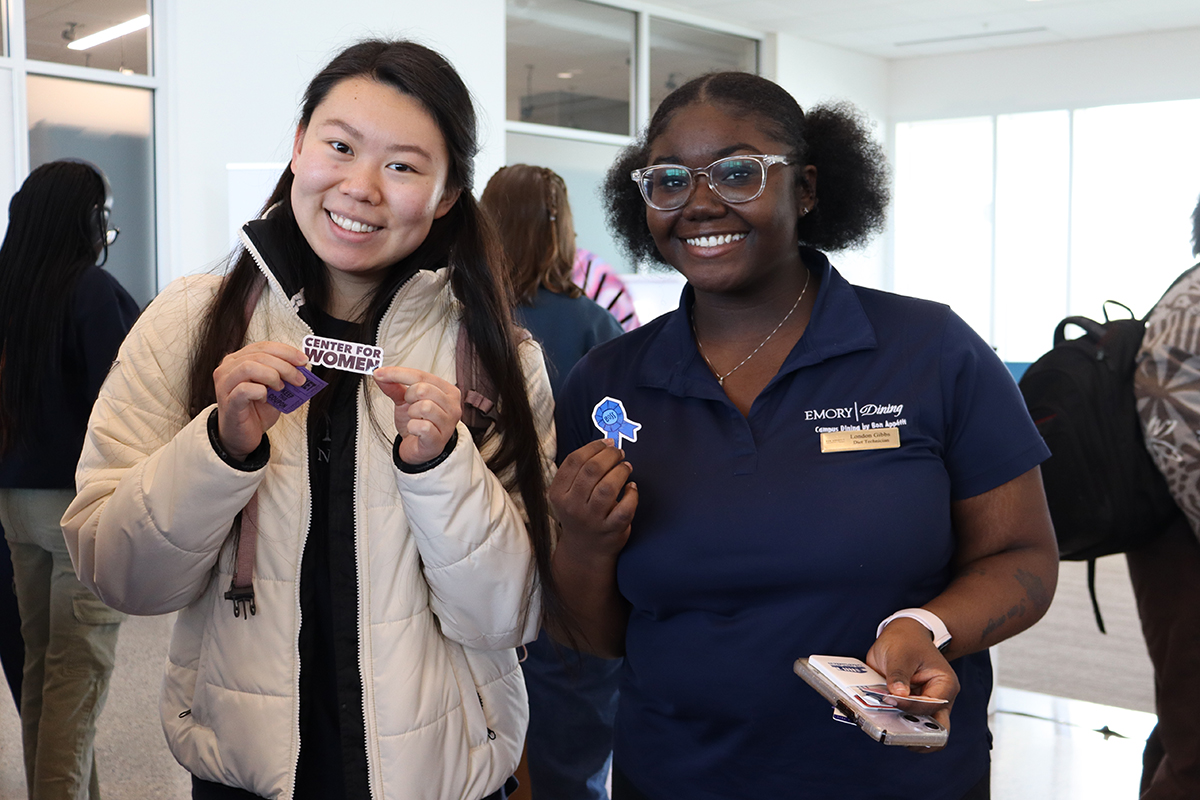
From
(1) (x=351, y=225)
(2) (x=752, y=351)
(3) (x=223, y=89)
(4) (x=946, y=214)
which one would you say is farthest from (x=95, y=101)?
(4) (x=946, y=214)

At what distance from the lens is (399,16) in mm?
7539

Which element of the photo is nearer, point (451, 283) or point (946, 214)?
point (451, 283)

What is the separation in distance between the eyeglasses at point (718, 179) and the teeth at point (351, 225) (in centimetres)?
43

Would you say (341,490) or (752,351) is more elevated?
(752,351)

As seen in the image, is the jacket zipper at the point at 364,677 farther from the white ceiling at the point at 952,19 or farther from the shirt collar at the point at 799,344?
the white ceiling at the point at 952,19

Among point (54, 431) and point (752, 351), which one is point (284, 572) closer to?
point (752, 351)

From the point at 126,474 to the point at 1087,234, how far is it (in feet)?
38.3

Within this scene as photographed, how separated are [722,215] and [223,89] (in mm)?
6031

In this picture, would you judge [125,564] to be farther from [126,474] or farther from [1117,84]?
[1117,84]

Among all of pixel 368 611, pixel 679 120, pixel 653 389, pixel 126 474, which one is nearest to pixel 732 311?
pixel 653 389

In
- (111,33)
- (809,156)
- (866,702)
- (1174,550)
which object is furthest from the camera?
(111,33)

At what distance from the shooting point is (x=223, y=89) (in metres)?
6.68

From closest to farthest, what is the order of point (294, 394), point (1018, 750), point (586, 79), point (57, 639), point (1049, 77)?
point (294, 394), point (57, 639), point (1018, 750), point (586, 79), point (1049, 77)

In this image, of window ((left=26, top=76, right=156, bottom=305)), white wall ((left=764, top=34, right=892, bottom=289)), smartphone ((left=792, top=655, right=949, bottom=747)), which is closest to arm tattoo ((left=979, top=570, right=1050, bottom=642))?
smartphone ((left=792, top=655, right=949, bottom=747))
